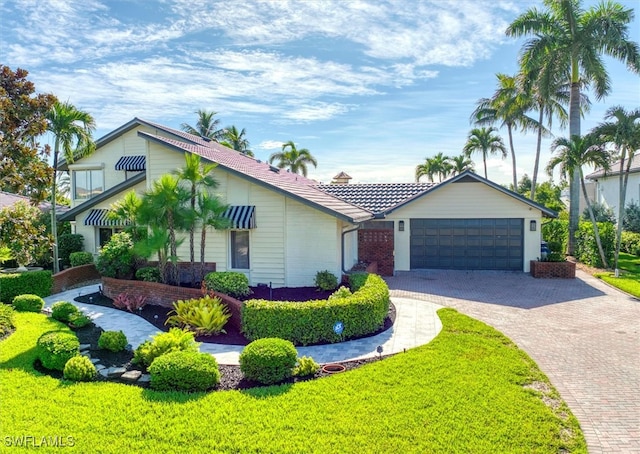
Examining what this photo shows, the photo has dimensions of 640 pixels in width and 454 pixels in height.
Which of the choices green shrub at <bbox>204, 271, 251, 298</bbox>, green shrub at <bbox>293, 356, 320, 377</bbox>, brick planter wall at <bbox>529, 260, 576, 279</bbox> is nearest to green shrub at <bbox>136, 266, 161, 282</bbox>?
green shrub at <bbox>204, 271, 251, 298</bbox>

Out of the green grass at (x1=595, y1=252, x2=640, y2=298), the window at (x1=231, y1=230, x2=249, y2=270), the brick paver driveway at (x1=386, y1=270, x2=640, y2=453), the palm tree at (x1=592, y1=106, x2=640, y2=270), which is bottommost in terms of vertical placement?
the brick paver driveway at (x1=386, y1=270, x2=640, y2=453)

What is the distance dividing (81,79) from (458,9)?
14.8 meters

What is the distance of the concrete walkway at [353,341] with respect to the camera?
33.3ft

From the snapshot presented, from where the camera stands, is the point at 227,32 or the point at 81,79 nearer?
the point at 227,32

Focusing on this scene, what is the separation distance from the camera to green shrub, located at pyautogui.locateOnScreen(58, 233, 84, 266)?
21297 mm

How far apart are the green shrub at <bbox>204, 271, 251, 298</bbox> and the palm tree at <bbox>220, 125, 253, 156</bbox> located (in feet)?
121

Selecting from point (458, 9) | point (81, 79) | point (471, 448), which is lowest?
point (471, 448)

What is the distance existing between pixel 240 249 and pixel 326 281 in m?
4.17

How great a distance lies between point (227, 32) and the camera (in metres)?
15.0

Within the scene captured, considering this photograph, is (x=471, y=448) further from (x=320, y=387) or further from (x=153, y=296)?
(x=153, y=296)

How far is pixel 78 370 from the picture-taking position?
825 centimetres

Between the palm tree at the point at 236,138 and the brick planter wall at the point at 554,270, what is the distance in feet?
121

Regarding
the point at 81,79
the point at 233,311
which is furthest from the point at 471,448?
the point at 81,79

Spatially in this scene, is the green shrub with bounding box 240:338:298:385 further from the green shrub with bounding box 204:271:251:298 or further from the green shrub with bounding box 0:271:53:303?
the green shrub with bounding box 0:271:53:303
